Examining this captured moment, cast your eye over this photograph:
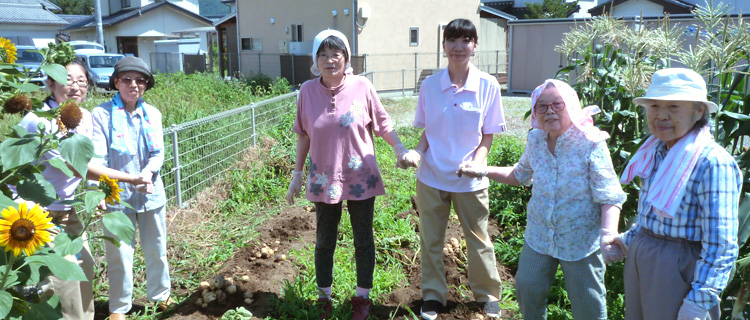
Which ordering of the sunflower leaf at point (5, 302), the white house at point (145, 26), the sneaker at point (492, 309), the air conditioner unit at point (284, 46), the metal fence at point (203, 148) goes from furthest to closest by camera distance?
the white house at point (145, 26)
the air conditioner unit at point (284, 46)
the metal fence at point (203, 148)
the sneaker at point (492, 309)
the sunflower leaf at point (5, 302)

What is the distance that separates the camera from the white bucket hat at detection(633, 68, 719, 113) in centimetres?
213

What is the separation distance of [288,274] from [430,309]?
1133mm

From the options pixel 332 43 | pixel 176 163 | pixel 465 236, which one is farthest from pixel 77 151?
pixel 176 163

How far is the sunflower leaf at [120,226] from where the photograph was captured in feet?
5.61

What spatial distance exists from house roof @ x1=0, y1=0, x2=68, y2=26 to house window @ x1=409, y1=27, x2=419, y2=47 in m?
28.2

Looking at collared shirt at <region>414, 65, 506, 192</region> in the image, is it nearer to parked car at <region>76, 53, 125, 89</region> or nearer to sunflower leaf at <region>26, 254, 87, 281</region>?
sunflower leaf at <region>26, 254, 87, 281</region>

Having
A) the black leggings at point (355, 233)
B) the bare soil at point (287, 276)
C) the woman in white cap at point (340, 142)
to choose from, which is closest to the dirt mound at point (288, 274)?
the bare soil at point (287, 276)

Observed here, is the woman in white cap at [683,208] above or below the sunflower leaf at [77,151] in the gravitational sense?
below

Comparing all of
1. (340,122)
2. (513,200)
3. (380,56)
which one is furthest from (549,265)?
(380,56)

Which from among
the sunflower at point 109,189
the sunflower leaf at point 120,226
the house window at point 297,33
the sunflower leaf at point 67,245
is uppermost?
the house window at point 297,33

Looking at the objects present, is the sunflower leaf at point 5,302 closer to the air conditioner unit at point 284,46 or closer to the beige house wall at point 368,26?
the beige house wall at point 368,26

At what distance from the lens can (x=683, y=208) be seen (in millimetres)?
2150

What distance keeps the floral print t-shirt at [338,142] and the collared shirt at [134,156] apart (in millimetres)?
900

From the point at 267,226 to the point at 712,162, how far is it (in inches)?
153
